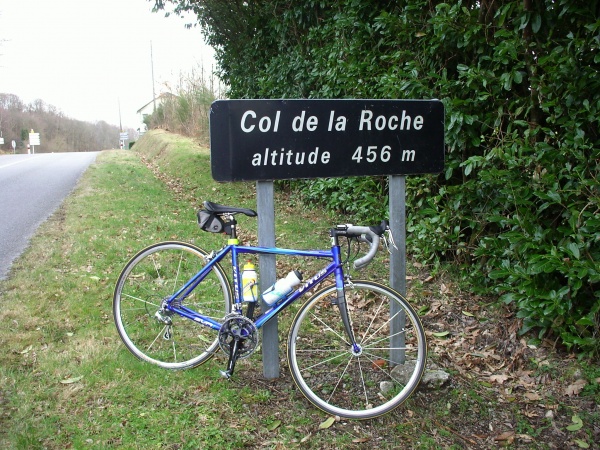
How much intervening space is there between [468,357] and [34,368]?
3023mm

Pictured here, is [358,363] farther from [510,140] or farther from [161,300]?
[510,140]

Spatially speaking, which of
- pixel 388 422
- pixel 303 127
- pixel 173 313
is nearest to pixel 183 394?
pixel 173 313

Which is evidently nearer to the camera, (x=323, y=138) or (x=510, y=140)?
(x=323, y=138)

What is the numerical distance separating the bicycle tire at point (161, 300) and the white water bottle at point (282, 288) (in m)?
0.34

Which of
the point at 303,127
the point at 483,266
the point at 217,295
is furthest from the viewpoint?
the point at 483,266

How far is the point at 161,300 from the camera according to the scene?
347 centimetres

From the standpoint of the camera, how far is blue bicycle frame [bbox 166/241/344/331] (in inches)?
118

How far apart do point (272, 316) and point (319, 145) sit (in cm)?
106

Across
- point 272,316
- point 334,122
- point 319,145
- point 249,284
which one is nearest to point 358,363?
point 272,316

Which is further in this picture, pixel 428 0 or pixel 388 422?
pixel 428 0

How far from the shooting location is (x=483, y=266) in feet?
14.5

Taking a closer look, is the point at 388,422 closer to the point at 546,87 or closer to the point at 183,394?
the point at 183,394

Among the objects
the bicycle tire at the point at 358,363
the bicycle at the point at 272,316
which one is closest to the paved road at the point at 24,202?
the bicycle at the point at 272,316

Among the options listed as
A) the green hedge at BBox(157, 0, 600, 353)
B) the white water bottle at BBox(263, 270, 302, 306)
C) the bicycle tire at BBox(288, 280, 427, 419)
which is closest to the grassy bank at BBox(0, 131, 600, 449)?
the bicycle tire at BBox(288, 280, 427, 419)
